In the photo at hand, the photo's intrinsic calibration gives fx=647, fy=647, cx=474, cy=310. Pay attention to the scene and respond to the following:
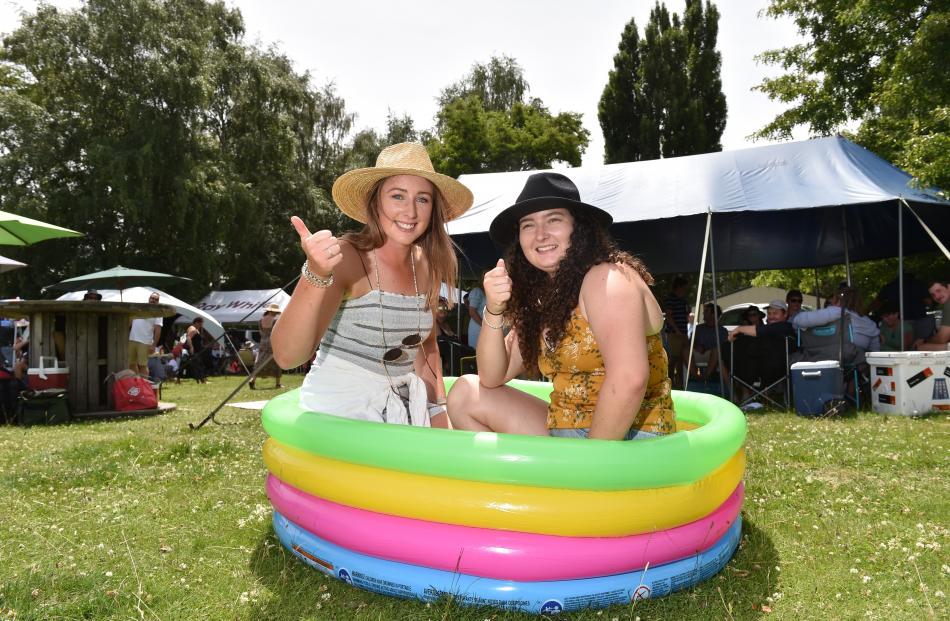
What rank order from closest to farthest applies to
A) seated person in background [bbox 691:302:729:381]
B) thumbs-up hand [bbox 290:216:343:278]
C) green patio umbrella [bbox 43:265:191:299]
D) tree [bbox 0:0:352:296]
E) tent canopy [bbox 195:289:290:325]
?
thumbs-up hand [bbox 290:216:343:278]
seated person in background [bbox 691:302:729:381]
green patio umbrella [bbox 43:265:191:299]
tent canopy [bbox 195:289:290:325]
tree [bbox 0:0:352:296]

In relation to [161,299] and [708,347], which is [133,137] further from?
[708,347]

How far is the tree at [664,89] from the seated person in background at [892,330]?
20.3 m

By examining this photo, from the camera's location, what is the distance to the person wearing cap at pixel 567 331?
2447 mm

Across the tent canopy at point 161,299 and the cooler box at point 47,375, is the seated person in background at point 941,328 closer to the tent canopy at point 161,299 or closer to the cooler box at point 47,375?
the cooler box at point 47,375

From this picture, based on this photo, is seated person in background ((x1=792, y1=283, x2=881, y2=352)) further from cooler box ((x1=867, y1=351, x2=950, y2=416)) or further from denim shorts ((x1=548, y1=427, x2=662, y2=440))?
denim shorts ((x1=548, y1=427, x2=662, y2=440))

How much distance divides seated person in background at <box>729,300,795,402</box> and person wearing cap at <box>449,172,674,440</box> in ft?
19.1

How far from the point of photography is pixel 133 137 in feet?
73.6

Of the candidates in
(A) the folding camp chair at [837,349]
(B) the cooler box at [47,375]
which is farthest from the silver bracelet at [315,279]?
(B) the cooler box at [47,375]

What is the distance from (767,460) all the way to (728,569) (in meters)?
2.33

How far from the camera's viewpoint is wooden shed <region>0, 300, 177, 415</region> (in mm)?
8270

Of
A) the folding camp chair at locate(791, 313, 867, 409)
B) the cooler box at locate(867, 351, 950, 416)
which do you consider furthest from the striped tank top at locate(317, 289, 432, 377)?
the folding camp chair at locate(791, 313, 867, 409)

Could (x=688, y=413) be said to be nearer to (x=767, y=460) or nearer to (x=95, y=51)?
(x=767, y=460)

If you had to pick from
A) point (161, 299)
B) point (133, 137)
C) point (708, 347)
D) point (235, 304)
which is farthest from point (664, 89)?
point (161, 299)

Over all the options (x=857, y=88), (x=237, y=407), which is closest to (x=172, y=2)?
(x=237, y=407)
